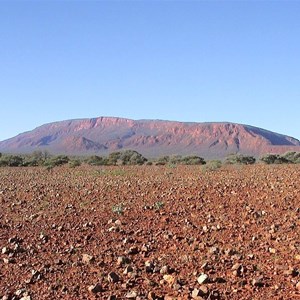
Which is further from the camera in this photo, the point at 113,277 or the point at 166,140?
the point at 166,140

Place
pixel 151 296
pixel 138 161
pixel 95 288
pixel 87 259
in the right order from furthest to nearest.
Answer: pixel 138 161 < pixel 87 259 < pixel 95 288 < pixel 151 296

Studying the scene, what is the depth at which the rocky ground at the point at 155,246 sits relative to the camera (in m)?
5.42

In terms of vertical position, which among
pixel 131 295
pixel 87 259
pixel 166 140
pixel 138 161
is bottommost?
pixel 131 295

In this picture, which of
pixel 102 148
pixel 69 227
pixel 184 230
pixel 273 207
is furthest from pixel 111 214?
pixel 102 148

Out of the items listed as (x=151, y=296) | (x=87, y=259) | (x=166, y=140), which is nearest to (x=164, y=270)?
(x=151, y=296)

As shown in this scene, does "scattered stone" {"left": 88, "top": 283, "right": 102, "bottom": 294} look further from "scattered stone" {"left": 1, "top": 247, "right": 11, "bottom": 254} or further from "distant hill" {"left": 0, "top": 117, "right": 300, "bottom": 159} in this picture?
"distant hill" {"left": 0, "top": 117, "right": 300, "bottom": 159}

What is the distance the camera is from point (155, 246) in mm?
7043

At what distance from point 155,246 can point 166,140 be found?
11908 centimetres

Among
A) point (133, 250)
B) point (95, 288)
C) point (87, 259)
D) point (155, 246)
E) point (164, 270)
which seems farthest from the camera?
point (155, 246)

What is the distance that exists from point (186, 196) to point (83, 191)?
128 inches

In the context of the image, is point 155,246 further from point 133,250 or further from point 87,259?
point 87,259

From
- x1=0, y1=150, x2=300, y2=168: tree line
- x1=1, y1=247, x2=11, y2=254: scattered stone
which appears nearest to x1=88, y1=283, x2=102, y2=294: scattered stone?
x1=1, y1=247, x2=11, y2=254: scattered stone

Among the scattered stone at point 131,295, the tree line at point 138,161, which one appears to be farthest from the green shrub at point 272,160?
the scattered stone at point 131,295

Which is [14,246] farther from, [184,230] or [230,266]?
[230,266]
